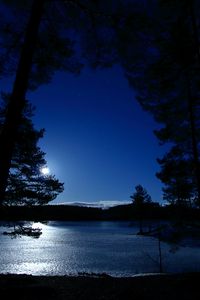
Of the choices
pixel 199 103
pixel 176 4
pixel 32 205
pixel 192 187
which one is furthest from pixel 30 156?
pixel 176 4

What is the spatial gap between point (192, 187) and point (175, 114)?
382 cm

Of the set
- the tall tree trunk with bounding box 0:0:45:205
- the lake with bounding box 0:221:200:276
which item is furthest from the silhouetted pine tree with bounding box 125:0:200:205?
the lake with bounding box 0:221:200:276

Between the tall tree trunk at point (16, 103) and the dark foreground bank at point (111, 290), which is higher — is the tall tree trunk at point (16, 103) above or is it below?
above

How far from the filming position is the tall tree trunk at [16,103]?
18.4 feet

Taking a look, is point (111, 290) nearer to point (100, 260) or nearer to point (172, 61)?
point (172, 61)

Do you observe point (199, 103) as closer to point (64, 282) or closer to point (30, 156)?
point (64, 282)

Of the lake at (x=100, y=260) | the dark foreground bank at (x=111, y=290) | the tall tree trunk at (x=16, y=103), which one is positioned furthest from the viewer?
the lake at (x=100, y=260)

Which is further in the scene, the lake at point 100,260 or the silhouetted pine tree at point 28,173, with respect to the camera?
the lake at point 100,260

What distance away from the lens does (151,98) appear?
36.0 ft

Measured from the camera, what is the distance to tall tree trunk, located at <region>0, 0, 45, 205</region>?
221 inches

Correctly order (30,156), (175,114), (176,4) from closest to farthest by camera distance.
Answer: (176,4) → (175,114) → (30,156)

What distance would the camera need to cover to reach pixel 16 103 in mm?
5980

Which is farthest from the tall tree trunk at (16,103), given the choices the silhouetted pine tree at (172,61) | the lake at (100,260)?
the lake at (100,260)

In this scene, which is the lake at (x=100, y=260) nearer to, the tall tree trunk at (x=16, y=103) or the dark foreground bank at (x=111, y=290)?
the dark foreground bank at (x=111, y=290)
